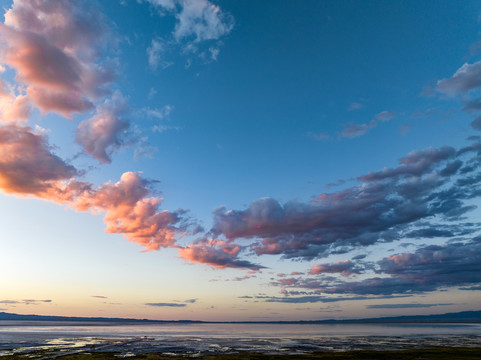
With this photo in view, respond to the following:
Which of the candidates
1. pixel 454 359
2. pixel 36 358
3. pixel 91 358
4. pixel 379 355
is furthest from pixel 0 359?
pixel 454 359

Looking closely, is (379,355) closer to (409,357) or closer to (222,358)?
(409,357)

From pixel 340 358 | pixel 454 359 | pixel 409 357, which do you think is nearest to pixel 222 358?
pixel 340 358

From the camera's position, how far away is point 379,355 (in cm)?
5900

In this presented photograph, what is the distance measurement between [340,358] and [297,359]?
8254mm

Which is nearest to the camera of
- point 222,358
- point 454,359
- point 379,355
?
point 454,359

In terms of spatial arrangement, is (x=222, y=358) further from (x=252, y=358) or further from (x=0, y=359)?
(x=0, y=359)

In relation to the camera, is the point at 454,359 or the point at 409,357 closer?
the point at 454,359

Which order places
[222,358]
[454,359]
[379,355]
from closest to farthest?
[454,359] → [222,358] → [379,355]

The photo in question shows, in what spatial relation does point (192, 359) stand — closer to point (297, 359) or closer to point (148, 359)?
point (148, 359)

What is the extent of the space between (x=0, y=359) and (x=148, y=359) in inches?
916

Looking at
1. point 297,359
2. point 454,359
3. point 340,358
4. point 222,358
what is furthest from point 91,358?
point 454,359

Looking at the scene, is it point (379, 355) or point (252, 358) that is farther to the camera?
point (379, 355)

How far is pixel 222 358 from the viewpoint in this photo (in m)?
54.5

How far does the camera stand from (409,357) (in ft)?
184
